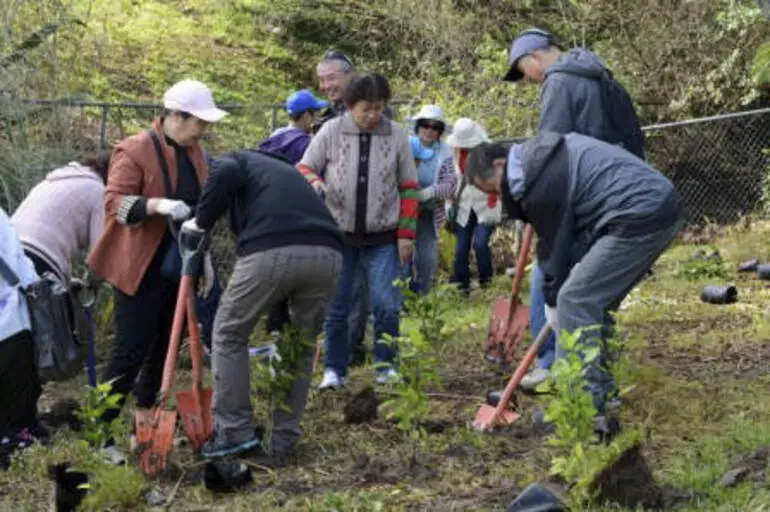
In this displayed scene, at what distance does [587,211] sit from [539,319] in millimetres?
1406

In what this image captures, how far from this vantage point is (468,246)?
11.2 metres

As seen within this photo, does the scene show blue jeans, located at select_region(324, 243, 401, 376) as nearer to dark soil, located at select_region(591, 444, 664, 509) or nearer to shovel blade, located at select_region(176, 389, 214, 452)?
shovel blade, located at select_region(176, 389, 214, 452)

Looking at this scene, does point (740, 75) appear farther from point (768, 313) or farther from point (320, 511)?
point (320, 511)

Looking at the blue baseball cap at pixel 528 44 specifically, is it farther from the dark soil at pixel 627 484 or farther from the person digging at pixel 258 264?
the dark soil at pixel 627 484

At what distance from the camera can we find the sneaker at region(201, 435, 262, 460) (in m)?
5.31

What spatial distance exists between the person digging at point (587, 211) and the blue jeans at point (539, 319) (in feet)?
3.64

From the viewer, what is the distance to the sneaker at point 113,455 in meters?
5.23

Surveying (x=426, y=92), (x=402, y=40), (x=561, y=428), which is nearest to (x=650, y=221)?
(x=561, y=428)

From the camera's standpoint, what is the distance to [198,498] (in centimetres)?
495

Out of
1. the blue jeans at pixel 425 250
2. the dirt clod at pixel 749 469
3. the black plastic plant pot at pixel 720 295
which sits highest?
the dirt clod at pixel 749 469

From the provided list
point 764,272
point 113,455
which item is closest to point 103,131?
point 113,455

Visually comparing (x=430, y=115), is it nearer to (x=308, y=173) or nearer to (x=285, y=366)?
(x=308, y=173)

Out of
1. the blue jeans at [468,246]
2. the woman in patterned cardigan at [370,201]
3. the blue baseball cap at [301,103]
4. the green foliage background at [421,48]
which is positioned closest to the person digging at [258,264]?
the woman in patterned cardigan at [370,201]

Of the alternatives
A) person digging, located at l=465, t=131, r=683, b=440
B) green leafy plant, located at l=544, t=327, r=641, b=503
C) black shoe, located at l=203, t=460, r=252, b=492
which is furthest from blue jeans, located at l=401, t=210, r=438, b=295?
green leafy plant, located at l=544, t=327, r=641, b=503
